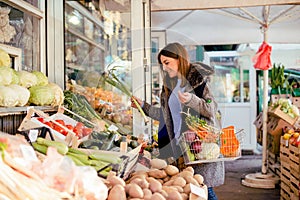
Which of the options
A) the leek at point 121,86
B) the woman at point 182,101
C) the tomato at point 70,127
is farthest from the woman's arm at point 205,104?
the tomato at point 70,127

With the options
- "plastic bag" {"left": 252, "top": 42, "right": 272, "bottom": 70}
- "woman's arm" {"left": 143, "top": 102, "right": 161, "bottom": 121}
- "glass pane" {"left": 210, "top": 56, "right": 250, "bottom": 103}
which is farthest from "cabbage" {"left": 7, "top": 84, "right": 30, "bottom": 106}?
"glass pane" {"left": 210, "top": 56, "right": 250, "bottom": 103}

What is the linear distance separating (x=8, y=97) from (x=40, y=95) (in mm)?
352

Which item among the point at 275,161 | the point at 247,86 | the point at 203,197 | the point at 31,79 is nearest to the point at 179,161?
the point at 203,197

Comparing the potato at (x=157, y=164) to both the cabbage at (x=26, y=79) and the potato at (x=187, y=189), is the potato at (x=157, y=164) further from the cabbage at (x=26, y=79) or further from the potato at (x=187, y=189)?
the cabbage at (x=26, y=79)

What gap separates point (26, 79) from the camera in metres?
2.22

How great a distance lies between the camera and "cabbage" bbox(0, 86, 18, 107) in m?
1.89

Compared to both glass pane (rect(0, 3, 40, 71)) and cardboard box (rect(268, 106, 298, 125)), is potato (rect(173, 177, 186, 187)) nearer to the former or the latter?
glass pane (rect(0, 3, 40, 71))

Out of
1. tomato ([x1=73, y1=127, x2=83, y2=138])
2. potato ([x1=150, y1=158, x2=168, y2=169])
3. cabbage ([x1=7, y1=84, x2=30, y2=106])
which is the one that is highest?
cabbage ([x1=7, y1=84, x2=30, y2=106])

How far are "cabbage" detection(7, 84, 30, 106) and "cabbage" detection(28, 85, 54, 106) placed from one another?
0.13 meters

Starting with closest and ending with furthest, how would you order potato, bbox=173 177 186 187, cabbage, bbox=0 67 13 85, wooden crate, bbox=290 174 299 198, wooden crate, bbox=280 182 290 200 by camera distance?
potato, bbox=173 177 186 187, cabbage, bbox=0 67 13 85, wooden crate, bbox=290 174 299 198, wooden crate, bbox=280 182 290 200

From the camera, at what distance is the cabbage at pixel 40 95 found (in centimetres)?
225

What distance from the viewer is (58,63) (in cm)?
293

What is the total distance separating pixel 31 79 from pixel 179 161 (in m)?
1.01

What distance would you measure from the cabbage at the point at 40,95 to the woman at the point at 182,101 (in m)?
0.78
